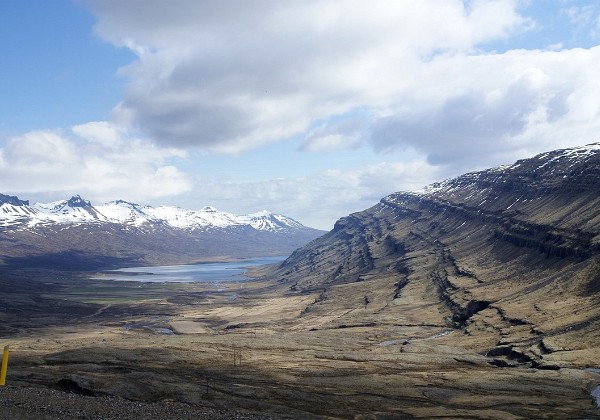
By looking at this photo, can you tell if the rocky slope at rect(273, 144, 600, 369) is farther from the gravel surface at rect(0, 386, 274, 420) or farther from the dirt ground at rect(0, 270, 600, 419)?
the gravel surface at rect(0, 386, 274, 420)

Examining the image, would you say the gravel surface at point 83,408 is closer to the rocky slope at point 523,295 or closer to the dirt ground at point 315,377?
the dirt ground at point 315,377

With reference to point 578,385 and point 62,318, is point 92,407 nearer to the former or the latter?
point 578,385

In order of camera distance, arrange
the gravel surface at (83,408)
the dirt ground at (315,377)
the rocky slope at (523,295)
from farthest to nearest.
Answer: the rocky slope at (523,295), the dirt ground at (315,377), the gravel surface at (83,408)

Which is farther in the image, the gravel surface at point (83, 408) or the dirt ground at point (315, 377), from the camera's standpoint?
the dirt ground at point (315, 377)

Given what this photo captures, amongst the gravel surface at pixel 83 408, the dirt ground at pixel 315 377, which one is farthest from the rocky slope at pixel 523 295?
the gravel surface at pixel 83 408

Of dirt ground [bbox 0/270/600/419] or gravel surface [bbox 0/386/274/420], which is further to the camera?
dirt ground [bbox 0/270/600/419]

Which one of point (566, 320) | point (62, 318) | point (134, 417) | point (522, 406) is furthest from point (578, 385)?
point (62, 318)

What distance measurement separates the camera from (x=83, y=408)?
174 ft

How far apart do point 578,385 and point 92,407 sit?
182 ft

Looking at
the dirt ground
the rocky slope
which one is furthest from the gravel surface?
the rocky slope

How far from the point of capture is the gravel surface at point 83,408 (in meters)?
50.0

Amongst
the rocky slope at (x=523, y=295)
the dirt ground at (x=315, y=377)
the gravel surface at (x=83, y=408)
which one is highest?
the rocky slope at (x=523, y=295)

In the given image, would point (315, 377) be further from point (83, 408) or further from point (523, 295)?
point (523, 295)

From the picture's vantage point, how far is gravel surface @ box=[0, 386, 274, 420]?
164 ft
